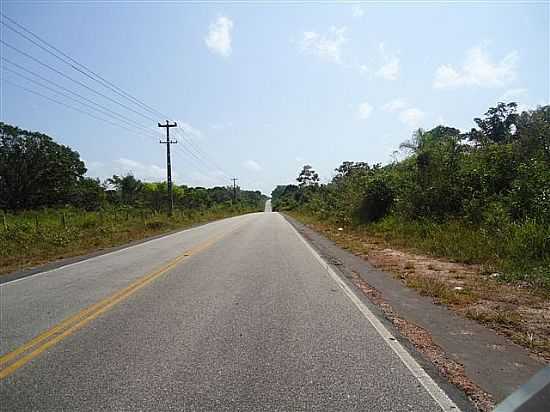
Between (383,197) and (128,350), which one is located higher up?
(383,197)

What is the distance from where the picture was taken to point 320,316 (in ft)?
22.6

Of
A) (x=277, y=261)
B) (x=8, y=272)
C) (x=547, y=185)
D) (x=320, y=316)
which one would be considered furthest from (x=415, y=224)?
(x=8, y=272)

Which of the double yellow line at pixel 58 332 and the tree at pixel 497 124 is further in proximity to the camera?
the tree at pixel 497 124

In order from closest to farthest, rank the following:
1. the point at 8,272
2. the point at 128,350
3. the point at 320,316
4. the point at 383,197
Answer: the point at 128,350, the point at 320,316, the point at 8,272, the point at 383,197

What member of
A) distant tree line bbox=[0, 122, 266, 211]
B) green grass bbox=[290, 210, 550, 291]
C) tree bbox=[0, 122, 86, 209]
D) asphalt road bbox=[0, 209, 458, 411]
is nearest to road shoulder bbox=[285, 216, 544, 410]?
asphalt road bbox=[0, 209, 458, 411]

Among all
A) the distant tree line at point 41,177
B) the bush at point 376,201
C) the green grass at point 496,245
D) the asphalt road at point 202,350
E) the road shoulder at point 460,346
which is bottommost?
the road shoulder at point 460,346

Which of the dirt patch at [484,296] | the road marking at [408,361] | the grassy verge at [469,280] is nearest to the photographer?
the road marking at [408,361]

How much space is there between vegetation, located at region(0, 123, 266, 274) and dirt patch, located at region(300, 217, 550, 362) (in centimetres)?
1214

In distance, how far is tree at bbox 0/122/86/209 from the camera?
6406 centimetres

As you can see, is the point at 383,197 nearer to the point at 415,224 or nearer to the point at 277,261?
the point at 415,224

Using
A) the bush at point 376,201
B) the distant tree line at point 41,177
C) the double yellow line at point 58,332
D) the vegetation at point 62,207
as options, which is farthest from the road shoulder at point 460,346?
the distant tree line at point 41,177

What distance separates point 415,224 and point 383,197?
8.53 m

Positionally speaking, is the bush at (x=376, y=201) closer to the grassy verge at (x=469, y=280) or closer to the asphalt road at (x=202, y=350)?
the grassy verge at (x=469, y=280)

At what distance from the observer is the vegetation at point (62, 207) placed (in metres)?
20.6
